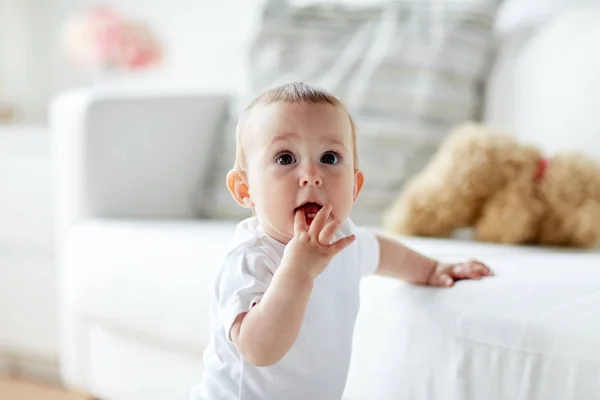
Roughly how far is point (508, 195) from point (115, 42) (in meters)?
1.89

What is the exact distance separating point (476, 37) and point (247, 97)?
54 cm

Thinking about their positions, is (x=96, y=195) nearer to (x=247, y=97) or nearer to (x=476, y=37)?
(x=247, y=97)

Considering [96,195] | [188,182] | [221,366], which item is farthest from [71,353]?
[221,366]

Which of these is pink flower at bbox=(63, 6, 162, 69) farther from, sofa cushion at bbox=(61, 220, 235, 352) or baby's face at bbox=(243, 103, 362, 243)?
baby's face at bbox=(243, 103, 362, 243)

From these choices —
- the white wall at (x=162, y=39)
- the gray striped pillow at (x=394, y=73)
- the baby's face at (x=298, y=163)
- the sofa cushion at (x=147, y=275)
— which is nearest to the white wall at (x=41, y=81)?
the white wall at (x=162, y=39)

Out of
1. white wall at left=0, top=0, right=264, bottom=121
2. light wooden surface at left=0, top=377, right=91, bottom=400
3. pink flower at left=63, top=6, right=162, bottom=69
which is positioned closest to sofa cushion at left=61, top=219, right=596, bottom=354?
light wooden surface at left=0, top=377, right=91, bottom=400

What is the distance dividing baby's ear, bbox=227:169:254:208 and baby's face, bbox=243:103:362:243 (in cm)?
4

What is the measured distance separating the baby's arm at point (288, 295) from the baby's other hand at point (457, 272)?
28cm

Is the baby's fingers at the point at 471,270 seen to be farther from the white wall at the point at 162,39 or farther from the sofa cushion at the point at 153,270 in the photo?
the white wall at the point at 162,39

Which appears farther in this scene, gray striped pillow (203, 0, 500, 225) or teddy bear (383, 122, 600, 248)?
gray striped pillow (203, 0, 500, 225)

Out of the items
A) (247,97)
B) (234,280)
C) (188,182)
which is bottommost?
(234,280)

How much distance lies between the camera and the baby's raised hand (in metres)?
0.83

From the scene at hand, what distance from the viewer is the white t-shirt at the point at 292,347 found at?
0.90 metres

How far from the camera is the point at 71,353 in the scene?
1786mm
